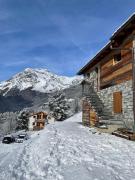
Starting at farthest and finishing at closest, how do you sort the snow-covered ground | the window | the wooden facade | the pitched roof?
the window → the wooden facade → the pitched roof → the snow-covered ground

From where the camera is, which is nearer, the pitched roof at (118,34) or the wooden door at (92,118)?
the pitched roof at (118,34)

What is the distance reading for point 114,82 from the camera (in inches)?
762

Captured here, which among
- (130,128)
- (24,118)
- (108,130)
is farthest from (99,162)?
(24,118)

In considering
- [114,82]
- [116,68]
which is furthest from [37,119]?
[116,68]

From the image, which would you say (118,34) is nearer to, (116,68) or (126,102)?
(116,68)

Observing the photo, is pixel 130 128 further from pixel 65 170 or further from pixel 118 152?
pixel 65 170

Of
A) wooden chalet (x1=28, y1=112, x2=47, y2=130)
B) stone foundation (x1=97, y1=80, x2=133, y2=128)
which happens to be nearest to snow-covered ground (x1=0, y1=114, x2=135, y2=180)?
stone foundation (x1=97, y1=80, x2=133, y2=128)

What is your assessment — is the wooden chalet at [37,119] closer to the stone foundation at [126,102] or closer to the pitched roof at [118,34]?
the pitched roof at [118,34]

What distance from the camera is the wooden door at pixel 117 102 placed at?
59.4 feet

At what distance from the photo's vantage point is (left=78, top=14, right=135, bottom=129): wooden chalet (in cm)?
1639

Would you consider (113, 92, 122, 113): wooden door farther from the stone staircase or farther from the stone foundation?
the stone staircase

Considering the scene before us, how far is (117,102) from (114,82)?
1632 millimetres

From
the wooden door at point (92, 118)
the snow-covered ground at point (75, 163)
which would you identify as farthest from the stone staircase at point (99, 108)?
the snow-covered ground at point (75, 163)

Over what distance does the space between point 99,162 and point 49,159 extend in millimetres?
1915
